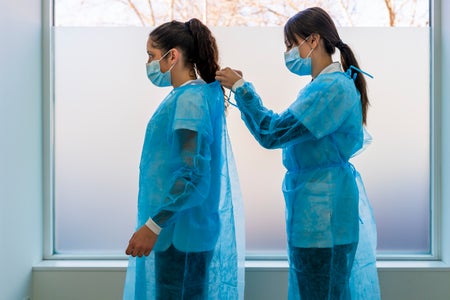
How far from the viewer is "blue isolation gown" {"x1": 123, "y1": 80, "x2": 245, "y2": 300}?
1.67 meters

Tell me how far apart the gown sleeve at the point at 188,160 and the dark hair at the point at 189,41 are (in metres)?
0.17

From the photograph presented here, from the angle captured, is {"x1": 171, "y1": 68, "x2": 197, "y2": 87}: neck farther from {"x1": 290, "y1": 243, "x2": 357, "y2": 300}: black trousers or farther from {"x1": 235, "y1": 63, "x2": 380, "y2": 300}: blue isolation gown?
{"x1": 290, "y1": 243, "x2": 357, "y2": 300}: black trousers

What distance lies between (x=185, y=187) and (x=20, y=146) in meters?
1.07

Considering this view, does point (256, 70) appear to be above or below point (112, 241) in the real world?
above

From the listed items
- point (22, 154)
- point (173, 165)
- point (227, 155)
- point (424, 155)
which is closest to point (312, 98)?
point (227, 155)

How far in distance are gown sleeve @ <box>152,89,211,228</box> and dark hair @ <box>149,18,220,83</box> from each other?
172mm

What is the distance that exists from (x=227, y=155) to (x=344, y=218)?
1.38 ft

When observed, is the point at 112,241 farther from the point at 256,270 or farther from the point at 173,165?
the point at 173,165

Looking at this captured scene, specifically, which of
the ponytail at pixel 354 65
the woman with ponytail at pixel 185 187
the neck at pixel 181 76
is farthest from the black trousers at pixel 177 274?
the ponytail at pixel 354 65

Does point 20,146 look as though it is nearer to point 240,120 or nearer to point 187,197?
point 240,120

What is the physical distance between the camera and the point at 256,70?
2.67 metres

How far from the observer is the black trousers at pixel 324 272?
180 cm

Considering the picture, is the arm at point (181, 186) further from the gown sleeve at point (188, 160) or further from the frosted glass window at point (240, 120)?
the frosted glass window at point (240, 120)

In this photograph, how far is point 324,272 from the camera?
5.90 ft
